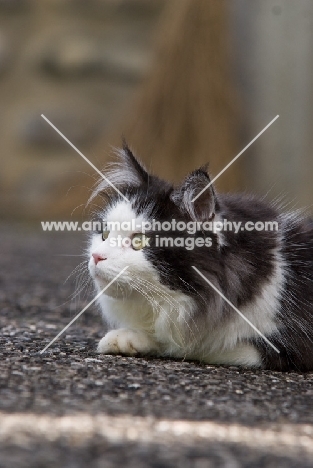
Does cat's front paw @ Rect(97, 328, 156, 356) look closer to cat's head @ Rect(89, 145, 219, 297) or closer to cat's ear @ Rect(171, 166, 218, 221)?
cat's head @ Rect(89, 145, 219, 297)

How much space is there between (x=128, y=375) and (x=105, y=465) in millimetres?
547

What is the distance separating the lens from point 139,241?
1.90m

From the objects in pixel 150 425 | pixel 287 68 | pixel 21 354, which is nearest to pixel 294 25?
pixel 287 68

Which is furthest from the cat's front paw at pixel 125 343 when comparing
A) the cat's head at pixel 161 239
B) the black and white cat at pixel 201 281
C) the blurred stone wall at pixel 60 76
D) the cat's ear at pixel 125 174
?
the blurred stone wall at pixel 60 76

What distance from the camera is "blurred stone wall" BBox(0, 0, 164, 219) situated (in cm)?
648

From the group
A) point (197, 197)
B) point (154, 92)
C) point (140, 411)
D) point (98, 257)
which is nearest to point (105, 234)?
point (98, 257)

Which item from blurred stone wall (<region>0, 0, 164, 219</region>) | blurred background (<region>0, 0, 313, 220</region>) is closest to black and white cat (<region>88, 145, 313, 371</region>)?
blurred background (<region>0, 0, 313, 220</region>)

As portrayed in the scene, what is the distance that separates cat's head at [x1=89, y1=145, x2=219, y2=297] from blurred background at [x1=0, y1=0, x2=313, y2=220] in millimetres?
2697

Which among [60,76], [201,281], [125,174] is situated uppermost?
[60,76]

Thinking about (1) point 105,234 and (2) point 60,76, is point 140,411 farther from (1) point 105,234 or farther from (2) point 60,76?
(2) point 60,76

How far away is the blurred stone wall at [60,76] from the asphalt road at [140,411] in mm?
4453

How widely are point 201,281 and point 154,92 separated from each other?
12.6ft

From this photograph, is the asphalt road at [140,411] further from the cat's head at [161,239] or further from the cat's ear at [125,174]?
the cat's ear at [125,174]

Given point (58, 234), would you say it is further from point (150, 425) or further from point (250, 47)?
point (150, 425)
